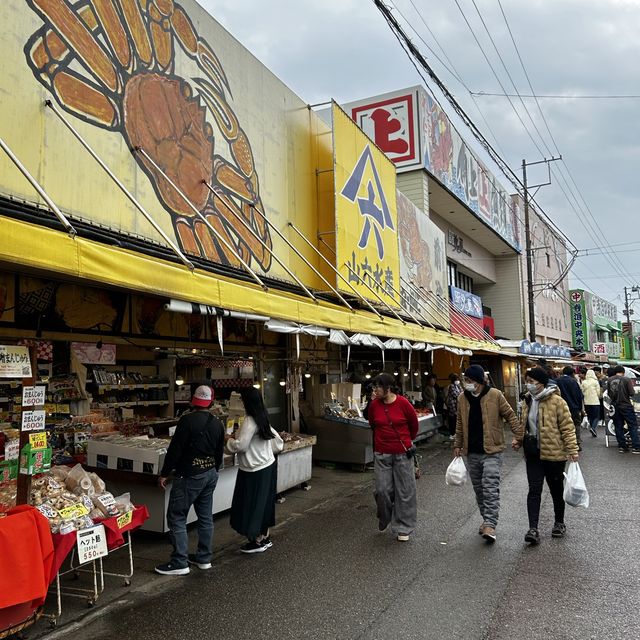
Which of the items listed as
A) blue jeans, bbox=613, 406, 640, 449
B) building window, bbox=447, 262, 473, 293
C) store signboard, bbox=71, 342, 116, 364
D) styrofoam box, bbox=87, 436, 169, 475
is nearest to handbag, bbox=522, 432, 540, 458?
styrofoam box, bbox=87, 436, 169, 475

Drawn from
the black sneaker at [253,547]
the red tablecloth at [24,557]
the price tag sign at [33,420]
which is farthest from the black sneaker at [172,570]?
the price tag sign at [33,420]

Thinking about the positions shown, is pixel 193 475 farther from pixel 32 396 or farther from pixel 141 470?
pixel 32 396

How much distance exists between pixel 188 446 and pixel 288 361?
6.52m

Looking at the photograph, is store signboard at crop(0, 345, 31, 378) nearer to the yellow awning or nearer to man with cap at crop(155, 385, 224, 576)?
the yellow awning

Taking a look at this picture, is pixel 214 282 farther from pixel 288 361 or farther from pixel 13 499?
pixel 288 361

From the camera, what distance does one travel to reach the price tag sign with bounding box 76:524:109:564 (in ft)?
14.0

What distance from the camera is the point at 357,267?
39.9 feet

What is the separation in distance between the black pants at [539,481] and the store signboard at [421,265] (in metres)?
9.40

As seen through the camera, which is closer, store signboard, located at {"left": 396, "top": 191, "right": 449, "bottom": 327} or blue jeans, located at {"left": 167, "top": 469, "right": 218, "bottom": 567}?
blue jeans, located at {"left": 167, "top": 469, "right": 218, "bottom": 567}

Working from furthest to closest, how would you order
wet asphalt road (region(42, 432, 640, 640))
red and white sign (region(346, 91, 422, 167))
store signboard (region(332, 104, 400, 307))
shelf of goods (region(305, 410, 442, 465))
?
red and white sign (region(346, 91, 422, 167)) → store signboard (region(332, 104, 400, 307)) → shelf of goods (region(305, 410, 442, 465)) → wet asphalt road (region(42, 432, 640, 640))

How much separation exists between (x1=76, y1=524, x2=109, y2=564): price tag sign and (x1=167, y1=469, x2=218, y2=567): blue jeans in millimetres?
714

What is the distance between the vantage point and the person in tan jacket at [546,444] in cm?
566

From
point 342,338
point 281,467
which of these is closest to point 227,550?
point 281,467

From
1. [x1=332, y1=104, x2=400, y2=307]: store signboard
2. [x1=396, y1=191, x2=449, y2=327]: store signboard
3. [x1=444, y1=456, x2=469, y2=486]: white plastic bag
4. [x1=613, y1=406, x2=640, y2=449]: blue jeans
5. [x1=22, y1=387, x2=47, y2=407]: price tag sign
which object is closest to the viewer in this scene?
[x1=22, y1=387, x2=47, y2=407]: price tag sign
